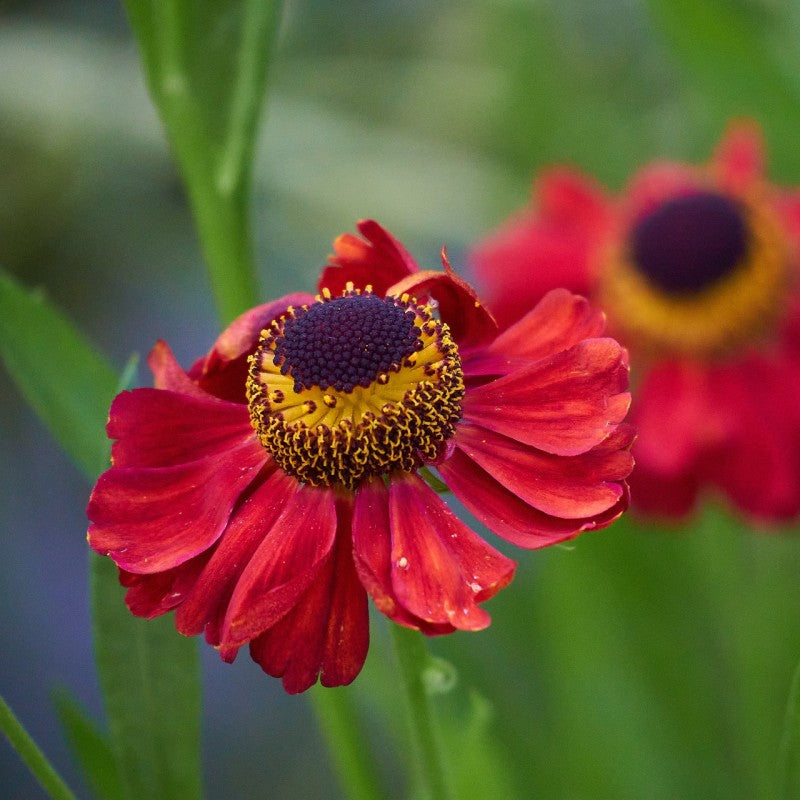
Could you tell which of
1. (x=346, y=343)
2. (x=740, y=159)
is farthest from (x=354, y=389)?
(x=740, y=159)

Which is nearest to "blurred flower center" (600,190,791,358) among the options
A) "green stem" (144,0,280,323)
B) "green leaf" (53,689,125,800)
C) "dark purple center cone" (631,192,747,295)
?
"dark purple center cone" (631,192,747,295)

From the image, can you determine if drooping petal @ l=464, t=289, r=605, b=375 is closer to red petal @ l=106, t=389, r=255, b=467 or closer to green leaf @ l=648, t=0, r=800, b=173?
red petal @ l=106, t=389, r=255, b=467

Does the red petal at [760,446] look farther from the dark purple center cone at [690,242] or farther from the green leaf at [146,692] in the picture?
the green leaf at [146,692]

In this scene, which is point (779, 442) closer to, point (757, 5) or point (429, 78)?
point (757, 5)

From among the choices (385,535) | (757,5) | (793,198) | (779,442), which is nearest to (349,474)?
(385,535)

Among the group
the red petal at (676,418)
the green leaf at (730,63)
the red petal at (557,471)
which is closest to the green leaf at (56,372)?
the red petal at (557,471)

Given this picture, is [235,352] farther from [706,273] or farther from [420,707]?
[706,273]
